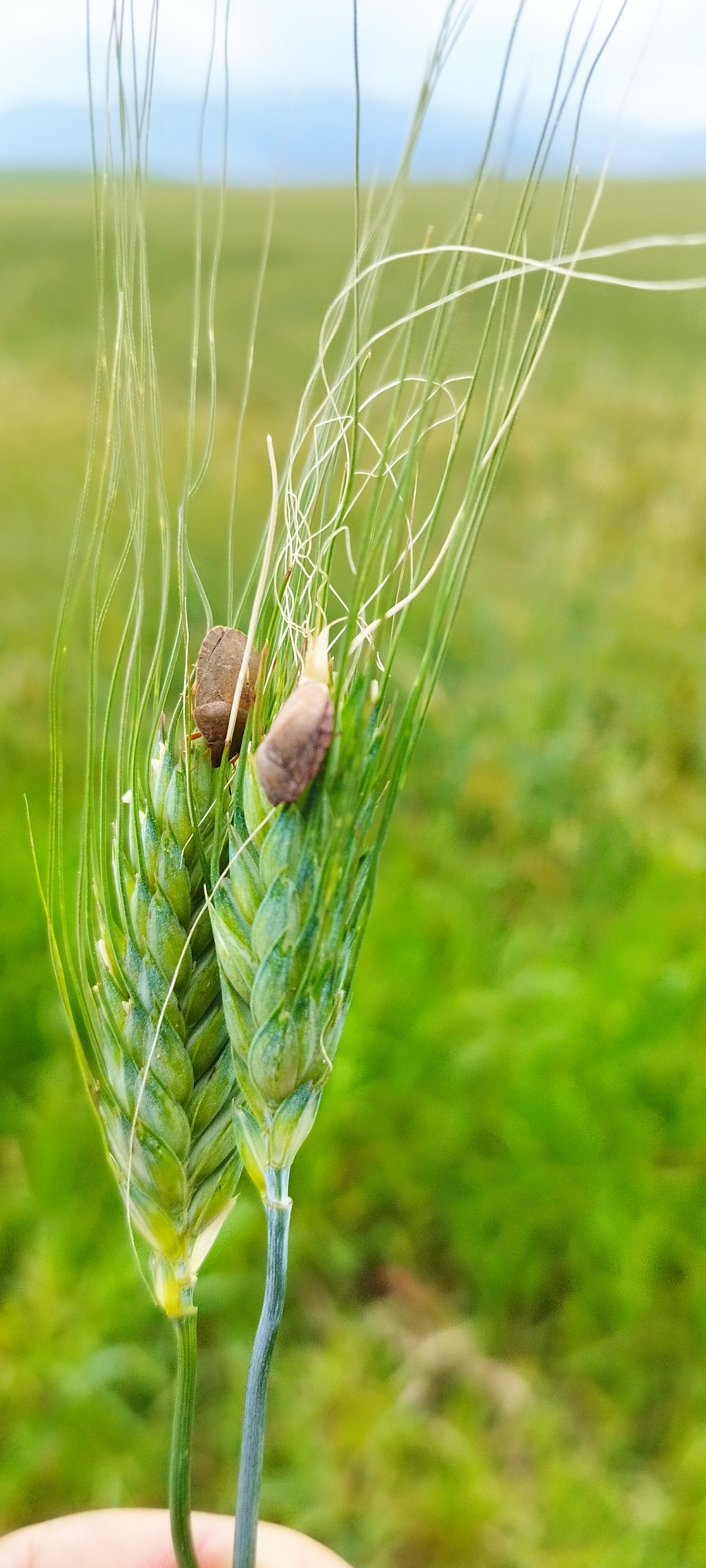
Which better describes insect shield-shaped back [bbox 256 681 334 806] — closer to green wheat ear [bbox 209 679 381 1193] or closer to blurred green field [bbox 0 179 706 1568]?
green wheat ear [bbox 209 679 381 1193]

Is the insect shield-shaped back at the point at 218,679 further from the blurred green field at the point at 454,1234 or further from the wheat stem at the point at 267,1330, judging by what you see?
the blurred green field at the point at 454,1234

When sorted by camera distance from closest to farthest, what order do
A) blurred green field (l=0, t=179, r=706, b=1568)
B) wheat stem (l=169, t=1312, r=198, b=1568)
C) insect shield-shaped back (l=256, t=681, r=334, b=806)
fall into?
insect shield-shaped back (l=256, t=681, r=334, b=806) < wheat stem (l=169, t=1312, r=198, b=1568) < blurred green field (l=0, t=179, r=706, b=1568)

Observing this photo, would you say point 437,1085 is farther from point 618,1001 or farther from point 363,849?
point 363,849

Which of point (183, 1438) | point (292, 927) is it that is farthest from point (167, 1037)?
point (183, 1438)

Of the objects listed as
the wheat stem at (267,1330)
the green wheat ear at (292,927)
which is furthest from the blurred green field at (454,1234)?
the wheat stem at (267,1330)

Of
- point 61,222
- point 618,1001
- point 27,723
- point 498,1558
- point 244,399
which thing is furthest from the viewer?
point 61,222

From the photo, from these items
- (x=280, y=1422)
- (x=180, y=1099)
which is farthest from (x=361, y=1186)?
(x=180, y=1099)

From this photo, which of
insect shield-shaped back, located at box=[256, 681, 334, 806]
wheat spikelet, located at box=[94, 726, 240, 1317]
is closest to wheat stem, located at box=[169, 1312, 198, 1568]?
wheat spikelet, located at box=[94, 726, 240, 1317]
